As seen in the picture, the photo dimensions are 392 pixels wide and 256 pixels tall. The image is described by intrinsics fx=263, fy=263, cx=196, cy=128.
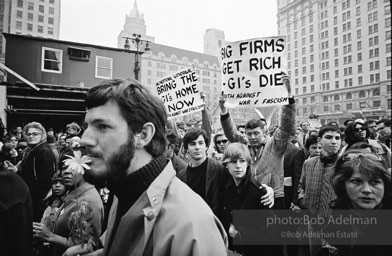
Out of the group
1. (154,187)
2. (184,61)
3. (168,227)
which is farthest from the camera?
(184,61)

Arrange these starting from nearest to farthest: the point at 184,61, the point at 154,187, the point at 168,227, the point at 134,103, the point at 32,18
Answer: the point at 168,227 → the point at 154,187 → the point at 134,103 → the point at 32,18 → the point at 184,61

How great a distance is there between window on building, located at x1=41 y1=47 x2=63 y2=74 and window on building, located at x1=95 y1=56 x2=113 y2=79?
7.76 ft

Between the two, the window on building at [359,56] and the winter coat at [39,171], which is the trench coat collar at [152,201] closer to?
the winter coat at [39,171]

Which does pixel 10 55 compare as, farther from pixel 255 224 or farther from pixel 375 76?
pixel 375 76

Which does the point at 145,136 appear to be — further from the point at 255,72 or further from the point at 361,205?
the point at 255,72

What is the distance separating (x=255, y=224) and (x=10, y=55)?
64.1 feet

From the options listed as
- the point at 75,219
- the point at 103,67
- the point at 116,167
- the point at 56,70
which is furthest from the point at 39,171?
the point at 103,67

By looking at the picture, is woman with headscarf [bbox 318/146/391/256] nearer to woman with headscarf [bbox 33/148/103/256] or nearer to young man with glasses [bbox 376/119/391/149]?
young man with glasses [bbox 376/119/391/149]

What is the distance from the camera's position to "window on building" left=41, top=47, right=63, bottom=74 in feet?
58.1

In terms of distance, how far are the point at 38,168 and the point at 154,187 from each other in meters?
3.72

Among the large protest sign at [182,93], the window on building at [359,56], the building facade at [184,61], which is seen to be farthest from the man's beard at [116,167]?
the building facade at [184,61]

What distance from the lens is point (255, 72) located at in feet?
14.7

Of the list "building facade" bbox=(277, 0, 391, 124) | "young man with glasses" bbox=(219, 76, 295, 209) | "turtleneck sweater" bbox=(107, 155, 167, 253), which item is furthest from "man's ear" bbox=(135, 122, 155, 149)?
"building facade" bbox=(277, 0, 391, 124)

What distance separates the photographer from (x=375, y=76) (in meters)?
49.0
